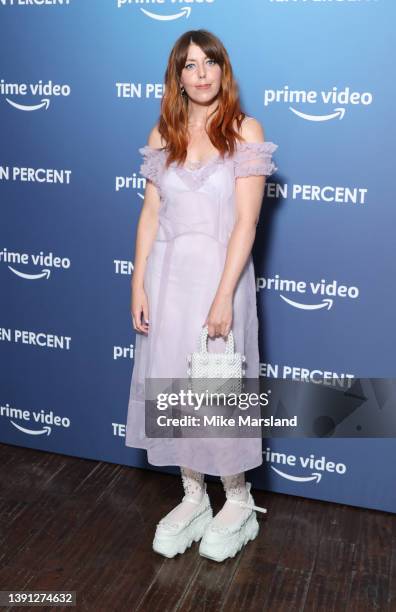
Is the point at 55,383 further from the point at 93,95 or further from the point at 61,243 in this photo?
the point at 93,95

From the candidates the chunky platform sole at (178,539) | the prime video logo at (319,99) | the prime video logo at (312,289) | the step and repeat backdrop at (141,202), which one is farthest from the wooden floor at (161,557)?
the prime video logo at (319,99)

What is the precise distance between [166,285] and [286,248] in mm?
577

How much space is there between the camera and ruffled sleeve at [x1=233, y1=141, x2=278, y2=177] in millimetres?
2436

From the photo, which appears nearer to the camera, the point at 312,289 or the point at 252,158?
the point at 252,158

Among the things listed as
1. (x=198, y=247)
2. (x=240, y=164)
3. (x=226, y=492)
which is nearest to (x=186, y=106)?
(x=240, y=164)

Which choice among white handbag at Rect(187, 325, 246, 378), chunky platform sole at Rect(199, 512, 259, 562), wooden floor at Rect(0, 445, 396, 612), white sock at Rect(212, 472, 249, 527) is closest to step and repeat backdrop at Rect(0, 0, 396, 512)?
wooden floor at Rect(0, 445, 396, 612)

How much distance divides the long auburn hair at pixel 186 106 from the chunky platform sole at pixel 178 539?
4.13 ft

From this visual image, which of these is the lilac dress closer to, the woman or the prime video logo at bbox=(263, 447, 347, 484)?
the woman

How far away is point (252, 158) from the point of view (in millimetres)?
2439

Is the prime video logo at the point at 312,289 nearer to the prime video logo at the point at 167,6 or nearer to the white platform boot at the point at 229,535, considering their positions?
the white platform boot at the point at 229,535

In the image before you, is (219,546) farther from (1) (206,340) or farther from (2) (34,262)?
(2) (34,262)

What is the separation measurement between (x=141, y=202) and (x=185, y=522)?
4.00ft

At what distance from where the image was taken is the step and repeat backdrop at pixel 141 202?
9.04 feet

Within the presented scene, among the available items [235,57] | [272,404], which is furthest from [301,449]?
[235,57]
